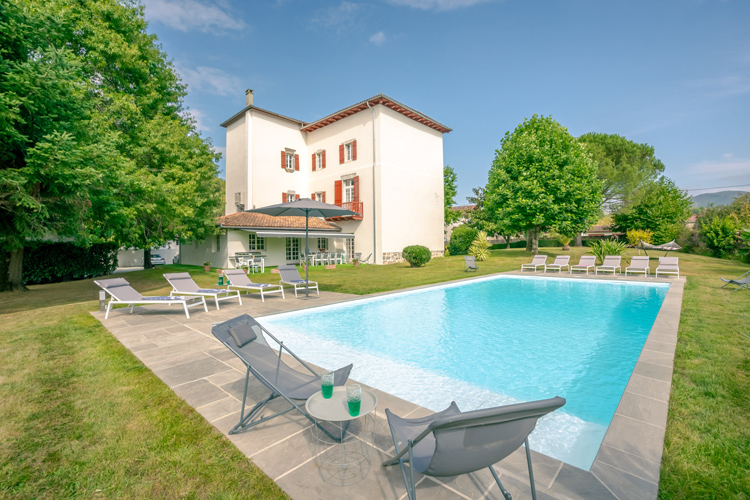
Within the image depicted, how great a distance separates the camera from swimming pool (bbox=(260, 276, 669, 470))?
3.83 m

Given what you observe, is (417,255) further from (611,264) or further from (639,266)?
(639,266)

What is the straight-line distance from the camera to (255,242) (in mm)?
21203

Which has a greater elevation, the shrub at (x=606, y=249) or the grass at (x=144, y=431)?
the shrub at (x=606, y=249)

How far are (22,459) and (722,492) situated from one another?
15.8 feet

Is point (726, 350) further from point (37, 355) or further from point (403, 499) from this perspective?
point (37, 355)

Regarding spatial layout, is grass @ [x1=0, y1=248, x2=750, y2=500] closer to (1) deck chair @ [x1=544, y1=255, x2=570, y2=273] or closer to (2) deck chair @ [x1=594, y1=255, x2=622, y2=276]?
(2) deck chair @ [x1=594, y1=255, x2=622, y2=276]

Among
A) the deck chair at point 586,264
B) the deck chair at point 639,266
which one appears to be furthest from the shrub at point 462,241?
the deck chair at point 639,266

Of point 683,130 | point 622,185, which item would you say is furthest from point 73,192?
point 622,185

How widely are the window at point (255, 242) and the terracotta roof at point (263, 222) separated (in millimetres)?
968

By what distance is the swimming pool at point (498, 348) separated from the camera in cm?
383

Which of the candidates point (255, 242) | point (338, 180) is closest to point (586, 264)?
point (338, 180)

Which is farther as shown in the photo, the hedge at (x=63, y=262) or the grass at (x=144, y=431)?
the hedge at (x=63, y=262)

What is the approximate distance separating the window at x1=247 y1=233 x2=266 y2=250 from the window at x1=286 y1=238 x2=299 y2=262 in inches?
68.8

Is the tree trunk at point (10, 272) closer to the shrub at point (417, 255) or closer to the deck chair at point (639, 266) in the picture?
the shrub at point (417, 255)
